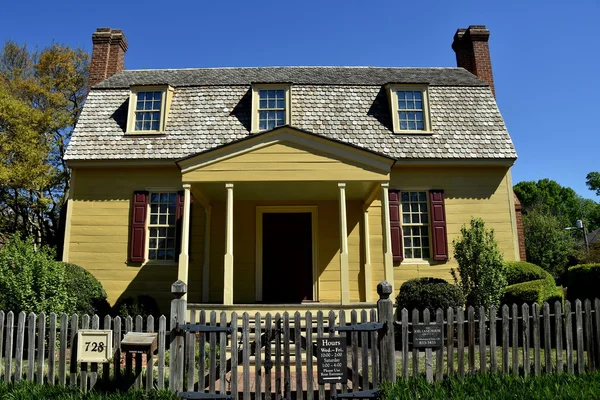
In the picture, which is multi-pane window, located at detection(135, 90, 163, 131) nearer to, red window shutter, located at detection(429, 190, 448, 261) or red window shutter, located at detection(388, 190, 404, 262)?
red window shutter, located at detection(388, 190, 404, 262)

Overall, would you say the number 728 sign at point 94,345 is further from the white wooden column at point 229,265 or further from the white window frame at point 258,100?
the white window frame at point 258,100

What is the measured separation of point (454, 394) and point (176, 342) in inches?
137

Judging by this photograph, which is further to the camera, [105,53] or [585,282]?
[105,53]

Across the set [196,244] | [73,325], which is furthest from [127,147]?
[73,325]

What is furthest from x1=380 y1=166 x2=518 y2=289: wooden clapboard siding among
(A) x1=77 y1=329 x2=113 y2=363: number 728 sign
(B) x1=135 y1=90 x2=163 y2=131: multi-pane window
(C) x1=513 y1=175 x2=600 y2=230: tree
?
(C) x1=513 y1=175 x2=600 y2=230: tree

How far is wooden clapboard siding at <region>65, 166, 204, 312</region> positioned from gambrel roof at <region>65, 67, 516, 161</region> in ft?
2.08

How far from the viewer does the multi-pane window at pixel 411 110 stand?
13219 millimetres

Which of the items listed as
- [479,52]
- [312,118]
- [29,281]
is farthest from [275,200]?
[479,52]

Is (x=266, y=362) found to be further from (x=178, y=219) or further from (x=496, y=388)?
(x=178, y=219)

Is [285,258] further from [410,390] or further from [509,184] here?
[410,390]

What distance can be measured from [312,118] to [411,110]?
9.59 ft

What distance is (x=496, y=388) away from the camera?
5570 millimetres

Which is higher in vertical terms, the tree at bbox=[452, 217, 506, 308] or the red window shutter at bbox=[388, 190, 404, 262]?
the red window shutter at bbox=[388, 190, 404, 262]

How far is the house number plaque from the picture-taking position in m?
5.55
